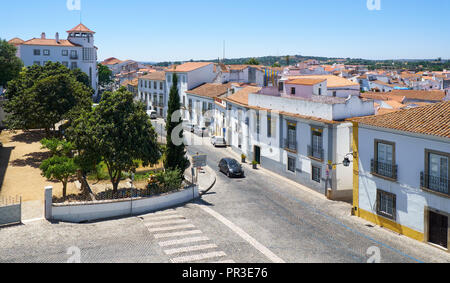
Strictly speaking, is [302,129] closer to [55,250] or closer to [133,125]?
[133,125]

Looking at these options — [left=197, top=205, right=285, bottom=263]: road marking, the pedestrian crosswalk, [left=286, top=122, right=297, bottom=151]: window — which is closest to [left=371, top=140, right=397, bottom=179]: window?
[left=197, top=205, right=285, bottom=263]: road marking

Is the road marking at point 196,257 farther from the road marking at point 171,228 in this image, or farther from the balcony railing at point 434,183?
the balcony railing at point 434,183

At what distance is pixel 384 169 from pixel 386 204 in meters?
2.15

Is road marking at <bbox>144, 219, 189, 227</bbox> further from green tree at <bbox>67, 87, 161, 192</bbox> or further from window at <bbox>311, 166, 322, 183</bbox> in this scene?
window at <bbox>311, 166, 322, 183</bbox>

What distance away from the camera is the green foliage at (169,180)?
89.9 ft

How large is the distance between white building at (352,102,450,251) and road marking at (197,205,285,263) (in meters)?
8.57

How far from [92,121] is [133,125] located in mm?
2799

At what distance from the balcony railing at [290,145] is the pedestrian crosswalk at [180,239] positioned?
12.9m

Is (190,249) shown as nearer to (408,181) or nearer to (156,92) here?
(408,181)

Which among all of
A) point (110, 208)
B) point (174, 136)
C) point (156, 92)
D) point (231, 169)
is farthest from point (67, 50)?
point (110, 208)

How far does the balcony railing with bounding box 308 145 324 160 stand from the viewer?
2991cm

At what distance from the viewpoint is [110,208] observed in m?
24.0
